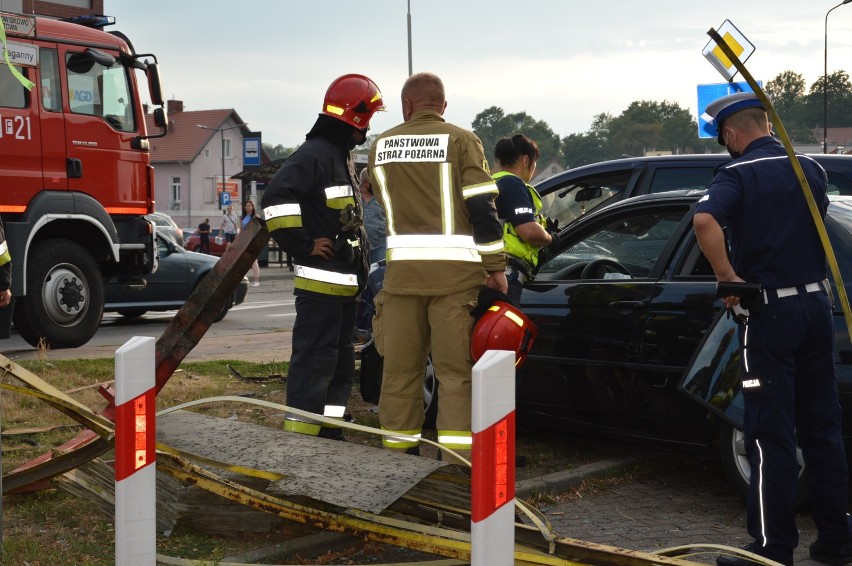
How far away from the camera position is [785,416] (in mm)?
4352

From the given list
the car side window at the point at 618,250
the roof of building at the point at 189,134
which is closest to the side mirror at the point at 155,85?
the car side window at the point at 618,250

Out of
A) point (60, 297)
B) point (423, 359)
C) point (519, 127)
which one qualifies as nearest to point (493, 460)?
point (423, 359)

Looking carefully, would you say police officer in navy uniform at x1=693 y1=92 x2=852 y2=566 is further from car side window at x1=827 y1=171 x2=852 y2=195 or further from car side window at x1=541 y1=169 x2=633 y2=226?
car side window at x1=541 y1=169 x2=633 y2=226

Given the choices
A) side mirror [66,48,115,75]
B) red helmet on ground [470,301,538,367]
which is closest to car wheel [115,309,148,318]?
side mirror [66,48,115,75]

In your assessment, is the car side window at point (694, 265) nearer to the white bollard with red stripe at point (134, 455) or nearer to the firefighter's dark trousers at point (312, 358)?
the firefighter's dark trousers at point (312, 358)

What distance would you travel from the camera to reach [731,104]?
458 centimetres

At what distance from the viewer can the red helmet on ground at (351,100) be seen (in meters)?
5.92

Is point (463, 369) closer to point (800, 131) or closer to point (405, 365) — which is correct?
point (405, 365)

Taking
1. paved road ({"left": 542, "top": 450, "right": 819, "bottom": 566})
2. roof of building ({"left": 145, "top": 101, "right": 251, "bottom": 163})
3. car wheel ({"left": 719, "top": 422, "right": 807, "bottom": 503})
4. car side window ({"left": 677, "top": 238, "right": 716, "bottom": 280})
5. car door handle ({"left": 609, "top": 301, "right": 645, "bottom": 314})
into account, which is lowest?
paved road ({"left": 542, "top": 450, "right": 819, "bottom": 566})

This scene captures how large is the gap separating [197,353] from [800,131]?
72.9m

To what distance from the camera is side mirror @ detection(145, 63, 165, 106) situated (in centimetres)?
1224

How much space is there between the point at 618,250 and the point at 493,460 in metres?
3.94

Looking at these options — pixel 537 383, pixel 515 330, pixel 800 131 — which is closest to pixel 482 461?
pixel 515 330

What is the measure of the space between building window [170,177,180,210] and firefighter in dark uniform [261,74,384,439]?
78.2m
